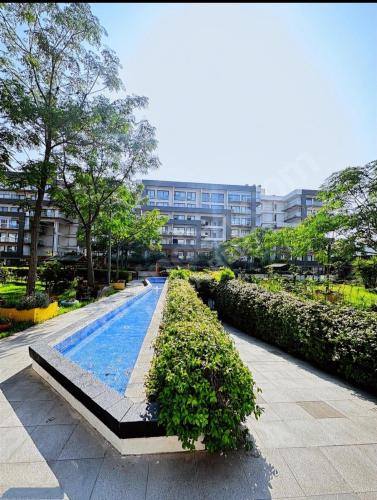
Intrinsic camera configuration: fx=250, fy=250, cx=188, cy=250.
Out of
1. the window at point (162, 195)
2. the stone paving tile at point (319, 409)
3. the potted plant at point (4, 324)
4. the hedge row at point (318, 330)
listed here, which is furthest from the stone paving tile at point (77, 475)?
the window at point (162, 195)

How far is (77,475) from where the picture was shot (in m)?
2.37

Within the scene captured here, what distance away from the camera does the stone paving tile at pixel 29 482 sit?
84.8 inches

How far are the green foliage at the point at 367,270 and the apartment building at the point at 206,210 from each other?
32.1m

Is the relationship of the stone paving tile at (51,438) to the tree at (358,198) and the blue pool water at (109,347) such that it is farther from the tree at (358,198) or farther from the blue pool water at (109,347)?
the tree at (358,198)

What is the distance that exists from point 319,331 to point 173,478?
4132mm

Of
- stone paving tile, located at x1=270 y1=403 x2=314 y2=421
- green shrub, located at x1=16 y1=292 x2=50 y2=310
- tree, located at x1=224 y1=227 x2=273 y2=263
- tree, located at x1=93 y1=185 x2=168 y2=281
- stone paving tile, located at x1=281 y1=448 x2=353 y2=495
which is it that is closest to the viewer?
stone paving tile, located at x1=281 y1=448 x2=353 y2=495

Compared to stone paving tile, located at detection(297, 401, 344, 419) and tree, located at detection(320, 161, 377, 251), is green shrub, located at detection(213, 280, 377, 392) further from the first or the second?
tree, located at detection(320, 161, 377, 251)

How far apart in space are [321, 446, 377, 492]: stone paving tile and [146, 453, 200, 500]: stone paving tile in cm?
146

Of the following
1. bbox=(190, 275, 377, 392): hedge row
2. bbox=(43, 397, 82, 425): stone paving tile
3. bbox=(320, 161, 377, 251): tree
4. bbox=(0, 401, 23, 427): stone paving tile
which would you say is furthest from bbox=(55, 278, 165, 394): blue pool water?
bbox=(320, 161, 377, 251): tree

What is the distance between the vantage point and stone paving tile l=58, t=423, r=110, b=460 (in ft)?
8.58

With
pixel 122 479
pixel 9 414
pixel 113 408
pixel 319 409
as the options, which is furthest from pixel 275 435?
pixel 9 414

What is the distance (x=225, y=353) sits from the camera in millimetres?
2879

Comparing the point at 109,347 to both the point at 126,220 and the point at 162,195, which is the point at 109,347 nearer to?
the point at 126,220

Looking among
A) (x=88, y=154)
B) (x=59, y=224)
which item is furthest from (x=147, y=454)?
(x=59, y=224)
